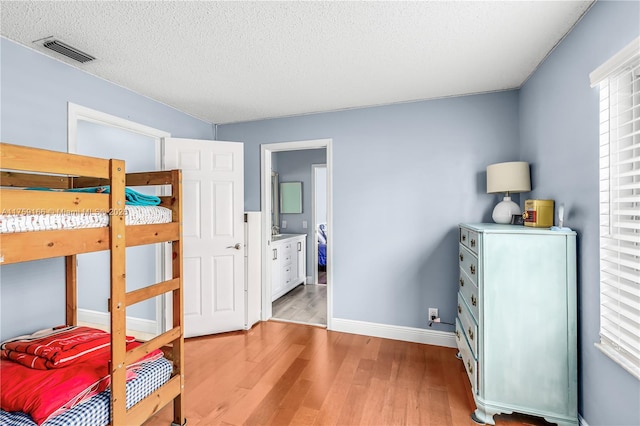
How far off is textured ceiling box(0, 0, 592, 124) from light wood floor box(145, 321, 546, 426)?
242cm

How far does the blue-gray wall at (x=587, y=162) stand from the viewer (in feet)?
4.58

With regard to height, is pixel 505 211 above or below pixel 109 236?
above

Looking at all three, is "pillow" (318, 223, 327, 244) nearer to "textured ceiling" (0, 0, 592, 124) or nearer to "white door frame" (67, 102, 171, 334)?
"white door frame" (67, 102, 171, 334)

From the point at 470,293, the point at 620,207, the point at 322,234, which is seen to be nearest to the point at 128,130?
the point at 470,293

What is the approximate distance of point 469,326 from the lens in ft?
7.09

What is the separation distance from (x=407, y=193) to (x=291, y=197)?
268 cm

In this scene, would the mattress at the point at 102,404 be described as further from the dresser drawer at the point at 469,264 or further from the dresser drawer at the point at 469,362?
the dresser drawer at the point at 469,264

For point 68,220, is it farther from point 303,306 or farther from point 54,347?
point 303,306

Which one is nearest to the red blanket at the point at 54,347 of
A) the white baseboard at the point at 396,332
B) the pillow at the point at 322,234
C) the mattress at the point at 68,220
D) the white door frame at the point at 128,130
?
the mattress at the point at 68,220

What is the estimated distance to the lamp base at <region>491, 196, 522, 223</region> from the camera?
8.16 ft

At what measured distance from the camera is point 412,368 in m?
2.49

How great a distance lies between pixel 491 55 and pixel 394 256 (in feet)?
6.21

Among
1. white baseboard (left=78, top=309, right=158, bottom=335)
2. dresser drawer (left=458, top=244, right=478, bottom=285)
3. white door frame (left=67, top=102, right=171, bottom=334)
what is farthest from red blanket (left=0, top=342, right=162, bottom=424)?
dresser drawer (left=458, top=244, right=478, bottom=285)

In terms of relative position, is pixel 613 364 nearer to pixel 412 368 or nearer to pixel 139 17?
pixel 412 368
